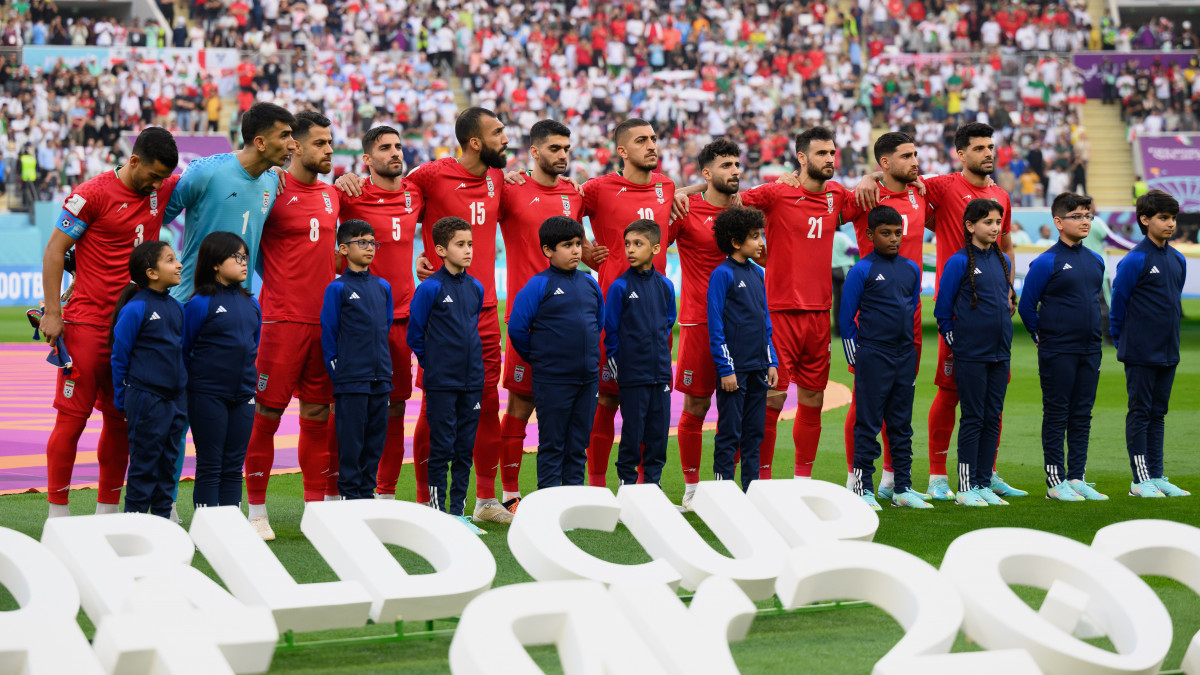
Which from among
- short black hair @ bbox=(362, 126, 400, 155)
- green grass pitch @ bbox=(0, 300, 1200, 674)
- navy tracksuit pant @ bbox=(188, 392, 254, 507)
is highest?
short black hair @ bbox=(362, 126, 400, 155)

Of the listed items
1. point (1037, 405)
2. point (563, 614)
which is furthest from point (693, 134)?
point (563, 614)

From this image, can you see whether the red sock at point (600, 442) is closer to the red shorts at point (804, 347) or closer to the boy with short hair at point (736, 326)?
the boy with short hair at point (736, 326)

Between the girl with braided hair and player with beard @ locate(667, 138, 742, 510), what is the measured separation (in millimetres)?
1494

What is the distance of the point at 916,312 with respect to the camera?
866 cm

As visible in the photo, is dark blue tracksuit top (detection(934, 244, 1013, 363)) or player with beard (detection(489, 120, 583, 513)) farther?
dark blue tracksuit top (detection(934, 244, 1013, 363))

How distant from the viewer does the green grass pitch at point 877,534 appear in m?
5.04

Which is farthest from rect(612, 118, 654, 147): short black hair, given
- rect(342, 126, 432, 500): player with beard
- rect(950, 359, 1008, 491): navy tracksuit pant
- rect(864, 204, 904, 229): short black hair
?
rect(950, 359, 1008, 491): navy tracksuit pant

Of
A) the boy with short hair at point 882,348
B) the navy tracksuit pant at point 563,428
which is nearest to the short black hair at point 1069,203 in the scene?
the boy with short hair at point 882,348

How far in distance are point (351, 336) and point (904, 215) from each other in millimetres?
3725

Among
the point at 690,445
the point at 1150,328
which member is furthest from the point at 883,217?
the point at 1150,328

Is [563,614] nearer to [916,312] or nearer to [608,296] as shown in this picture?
[608,296]

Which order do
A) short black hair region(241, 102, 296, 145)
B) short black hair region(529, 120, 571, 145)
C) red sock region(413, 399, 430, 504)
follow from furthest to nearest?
short black hair region(529, 120, 571, 145) → red sock region(413, 399, 430, 504) → short black hair region(241, 102, 296, 145)

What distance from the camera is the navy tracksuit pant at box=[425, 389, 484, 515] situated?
7.45 metres

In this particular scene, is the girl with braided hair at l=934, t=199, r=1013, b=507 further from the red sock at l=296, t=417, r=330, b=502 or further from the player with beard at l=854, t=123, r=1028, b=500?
the red sock at l=296, t=417, r=330, b=502
